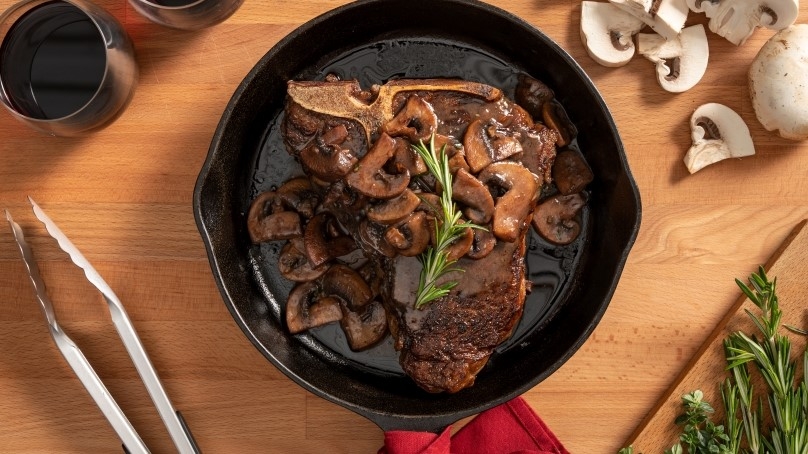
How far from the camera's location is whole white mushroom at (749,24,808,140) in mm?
2301

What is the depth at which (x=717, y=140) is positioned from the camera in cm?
241

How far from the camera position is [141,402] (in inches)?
97.2

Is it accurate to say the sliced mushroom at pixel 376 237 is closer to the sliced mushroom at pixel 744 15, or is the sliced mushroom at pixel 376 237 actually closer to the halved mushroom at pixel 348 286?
A: the halved mushroom at pixel 348 286

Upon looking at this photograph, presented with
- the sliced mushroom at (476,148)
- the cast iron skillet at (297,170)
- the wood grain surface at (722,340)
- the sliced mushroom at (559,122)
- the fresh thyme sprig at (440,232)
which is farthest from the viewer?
the wood grain surface at (722,340)

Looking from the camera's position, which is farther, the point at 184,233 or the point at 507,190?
the point at 184,233

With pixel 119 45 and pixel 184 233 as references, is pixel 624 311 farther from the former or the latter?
pixel 119 45

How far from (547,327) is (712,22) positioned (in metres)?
1.07

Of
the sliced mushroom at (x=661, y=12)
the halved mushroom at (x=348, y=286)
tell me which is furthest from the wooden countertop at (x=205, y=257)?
the halved mushroom at (x=348, y=286)

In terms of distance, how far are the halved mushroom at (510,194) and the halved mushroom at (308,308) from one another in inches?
23.0

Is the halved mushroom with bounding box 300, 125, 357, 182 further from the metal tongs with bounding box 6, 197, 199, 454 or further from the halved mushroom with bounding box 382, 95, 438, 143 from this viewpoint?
the metal tongs with bounding box 6, 197, 199, 454

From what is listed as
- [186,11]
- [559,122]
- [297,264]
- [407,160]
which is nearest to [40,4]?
[186,11]

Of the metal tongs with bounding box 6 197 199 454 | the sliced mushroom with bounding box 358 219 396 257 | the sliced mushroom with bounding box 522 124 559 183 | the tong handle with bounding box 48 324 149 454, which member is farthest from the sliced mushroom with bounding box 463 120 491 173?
the tong handle with bounding box 48 324 149 454

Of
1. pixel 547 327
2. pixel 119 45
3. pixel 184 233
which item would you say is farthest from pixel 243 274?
pixel 547 327

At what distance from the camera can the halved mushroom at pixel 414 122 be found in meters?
2.08
